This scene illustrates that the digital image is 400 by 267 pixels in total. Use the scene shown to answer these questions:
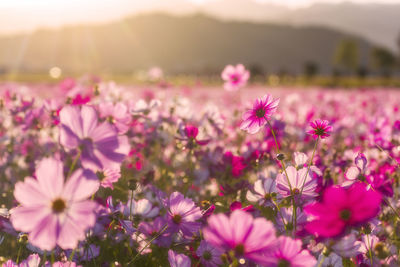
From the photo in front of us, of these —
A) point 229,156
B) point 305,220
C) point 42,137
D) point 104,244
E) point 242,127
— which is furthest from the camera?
point 42,137

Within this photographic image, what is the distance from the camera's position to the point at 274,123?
7.47ft

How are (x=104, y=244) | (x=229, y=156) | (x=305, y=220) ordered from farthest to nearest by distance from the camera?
1. (x=229, y=156)
2. (x=104, y=244)
3. (x=305, y=220)

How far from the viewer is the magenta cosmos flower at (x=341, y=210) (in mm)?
831

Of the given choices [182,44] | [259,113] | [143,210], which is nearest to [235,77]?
[259,113]

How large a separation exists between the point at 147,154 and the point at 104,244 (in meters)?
0.85

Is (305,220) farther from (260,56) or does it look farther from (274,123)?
(260,56)

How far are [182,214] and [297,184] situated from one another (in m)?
0.37

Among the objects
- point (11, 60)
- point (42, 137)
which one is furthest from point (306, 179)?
point (11, 60)

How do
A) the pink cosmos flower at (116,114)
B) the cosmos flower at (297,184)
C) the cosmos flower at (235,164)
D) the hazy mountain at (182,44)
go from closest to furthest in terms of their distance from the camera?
1. the cosmos flower at (297,184)
2. the pink cosmos flower at (116,114)
3. the cosmos flower at (235,164)
4. the hazy mountain at (182,44)

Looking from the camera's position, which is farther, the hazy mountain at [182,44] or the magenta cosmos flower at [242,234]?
the hazy mountain at [182,44]

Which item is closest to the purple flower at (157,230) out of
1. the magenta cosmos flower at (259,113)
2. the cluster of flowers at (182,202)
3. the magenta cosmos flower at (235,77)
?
the cluster of flowers at (182,202)

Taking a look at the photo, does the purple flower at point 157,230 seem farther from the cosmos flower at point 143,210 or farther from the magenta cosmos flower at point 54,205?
the magenta cosmos flower at point 54,205

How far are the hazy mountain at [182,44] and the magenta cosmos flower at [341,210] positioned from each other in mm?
108801

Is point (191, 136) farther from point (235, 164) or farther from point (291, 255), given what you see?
point (291, 255)
